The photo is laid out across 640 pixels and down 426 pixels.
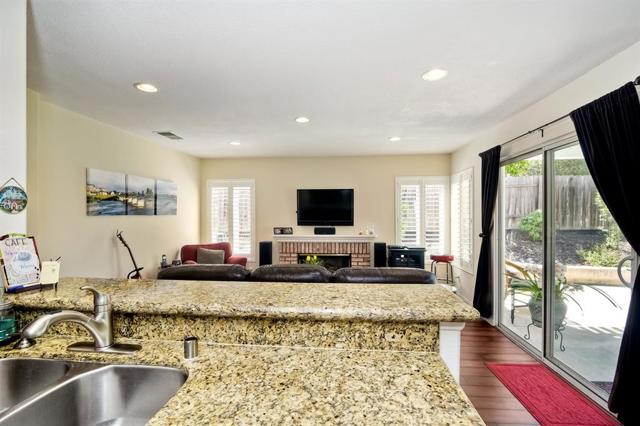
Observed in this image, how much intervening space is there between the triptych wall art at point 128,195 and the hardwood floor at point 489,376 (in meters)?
4.27

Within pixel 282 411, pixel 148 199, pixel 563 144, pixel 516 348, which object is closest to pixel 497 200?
pixel 563 144

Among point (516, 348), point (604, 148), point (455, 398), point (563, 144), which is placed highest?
point (563, 144)

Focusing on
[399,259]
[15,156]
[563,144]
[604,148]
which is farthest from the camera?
[399,259]

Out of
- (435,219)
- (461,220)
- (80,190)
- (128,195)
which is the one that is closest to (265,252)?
(128,195)

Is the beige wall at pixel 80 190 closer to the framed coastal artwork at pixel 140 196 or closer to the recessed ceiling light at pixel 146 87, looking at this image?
the framed coastal artwork at pixel 140 196

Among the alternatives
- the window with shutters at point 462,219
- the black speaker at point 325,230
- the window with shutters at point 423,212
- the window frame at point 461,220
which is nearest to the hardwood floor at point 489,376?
the window frame at point 461,220

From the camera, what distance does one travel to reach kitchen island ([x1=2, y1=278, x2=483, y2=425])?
69 centimetres

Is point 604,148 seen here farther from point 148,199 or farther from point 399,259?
point 148,199

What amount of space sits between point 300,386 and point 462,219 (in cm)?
468

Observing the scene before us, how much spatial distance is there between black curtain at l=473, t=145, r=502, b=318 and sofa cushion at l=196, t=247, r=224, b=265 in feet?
12.8

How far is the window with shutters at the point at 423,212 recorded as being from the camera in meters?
5.45

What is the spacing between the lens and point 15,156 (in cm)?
137

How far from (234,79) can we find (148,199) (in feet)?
9.39

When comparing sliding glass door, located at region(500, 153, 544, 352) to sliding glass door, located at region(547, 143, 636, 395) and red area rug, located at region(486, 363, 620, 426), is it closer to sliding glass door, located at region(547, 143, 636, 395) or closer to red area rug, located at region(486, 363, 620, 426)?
sliding glass door, located at region(547, 143, 636, 395)
